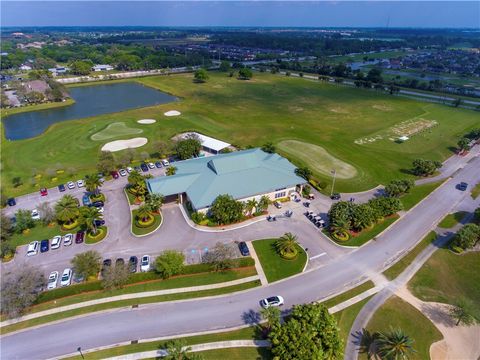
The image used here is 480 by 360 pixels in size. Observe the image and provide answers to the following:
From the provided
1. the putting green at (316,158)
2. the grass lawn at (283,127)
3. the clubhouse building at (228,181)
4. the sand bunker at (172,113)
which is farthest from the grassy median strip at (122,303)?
the sand bunker at (172,113)

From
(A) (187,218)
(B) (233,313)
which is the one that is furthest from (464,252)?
(A) (187,218)

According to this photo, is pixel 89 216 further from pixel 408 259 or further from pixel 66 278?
pixel 408 259

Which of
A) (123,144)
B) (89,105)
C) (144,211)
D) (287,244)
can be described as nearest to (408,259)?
(287,244)

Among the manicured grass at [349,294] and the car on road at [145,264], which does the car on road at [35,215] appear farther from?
the manicured grass at [349,294]

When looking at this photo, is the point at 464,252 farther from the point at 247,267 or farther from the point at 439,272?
the point at 247,267

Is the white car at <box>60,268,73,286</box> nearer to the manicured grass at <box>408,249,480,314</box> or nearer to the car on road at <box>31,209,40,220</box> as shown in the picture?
the car on road at <box>31,209,40,220</box>

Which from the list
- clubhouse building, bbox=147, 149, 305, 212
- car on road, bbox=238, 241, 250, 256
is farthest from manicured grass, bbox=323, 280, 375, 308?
clubhouse building, bbox=147, 149, 305, 212
